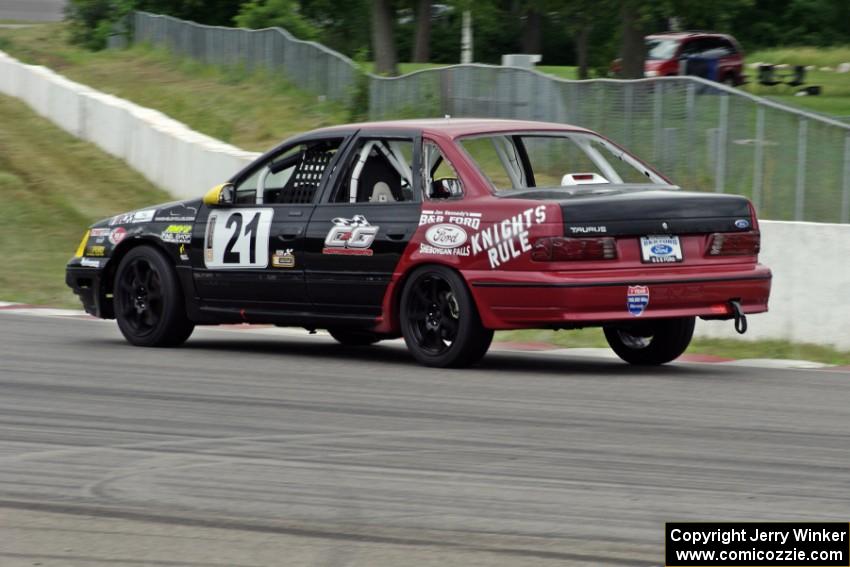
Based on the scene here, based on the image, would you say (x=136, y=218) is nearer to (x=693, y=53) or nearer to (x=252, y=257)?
(x=252, y=257)

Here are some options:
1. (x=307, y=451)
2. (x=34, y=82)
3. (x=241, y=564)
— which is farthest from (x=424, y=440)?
(x=34, y=82)

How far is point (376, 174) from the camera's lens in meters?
11.0

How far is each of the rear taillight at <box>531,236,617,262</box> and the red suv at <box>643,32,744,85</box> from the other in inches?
1314

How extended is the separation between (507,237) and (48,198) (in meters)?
13.8

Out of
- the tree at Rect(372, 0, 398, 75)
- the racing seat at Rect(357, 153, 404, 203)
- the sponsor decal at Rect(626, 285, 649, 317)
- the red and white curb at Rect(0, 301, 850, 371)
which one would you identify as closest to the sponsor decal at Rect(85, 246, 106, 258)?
the red and white curb at Rect(0, 301, 850, 371)

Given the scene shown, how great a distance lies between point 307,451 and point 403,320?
3006 millimetres

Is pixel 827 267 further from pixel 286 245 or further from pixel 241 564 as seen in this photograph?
pixel 241 564

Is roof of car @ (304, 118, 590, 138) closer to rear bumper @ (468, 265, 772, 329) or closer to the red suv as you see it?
rear bumper @ (468, 265, 772, 329)

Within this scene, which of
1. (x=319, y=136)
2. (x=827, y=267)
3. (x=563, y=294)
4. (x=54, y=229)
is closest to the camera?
(x=563, y=294)

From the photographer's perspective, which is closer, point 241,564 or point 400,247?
point 241,564

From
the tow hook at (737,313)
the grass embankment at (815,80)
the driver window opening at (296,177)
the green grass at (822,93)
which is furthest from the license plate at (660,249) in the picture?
the green grass at (822,93)

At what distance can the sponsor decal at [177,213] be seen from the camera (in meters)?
11.7

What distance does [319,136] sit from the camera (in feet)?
37.1

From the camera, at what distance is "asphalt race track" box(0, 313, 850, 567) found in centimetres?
584
